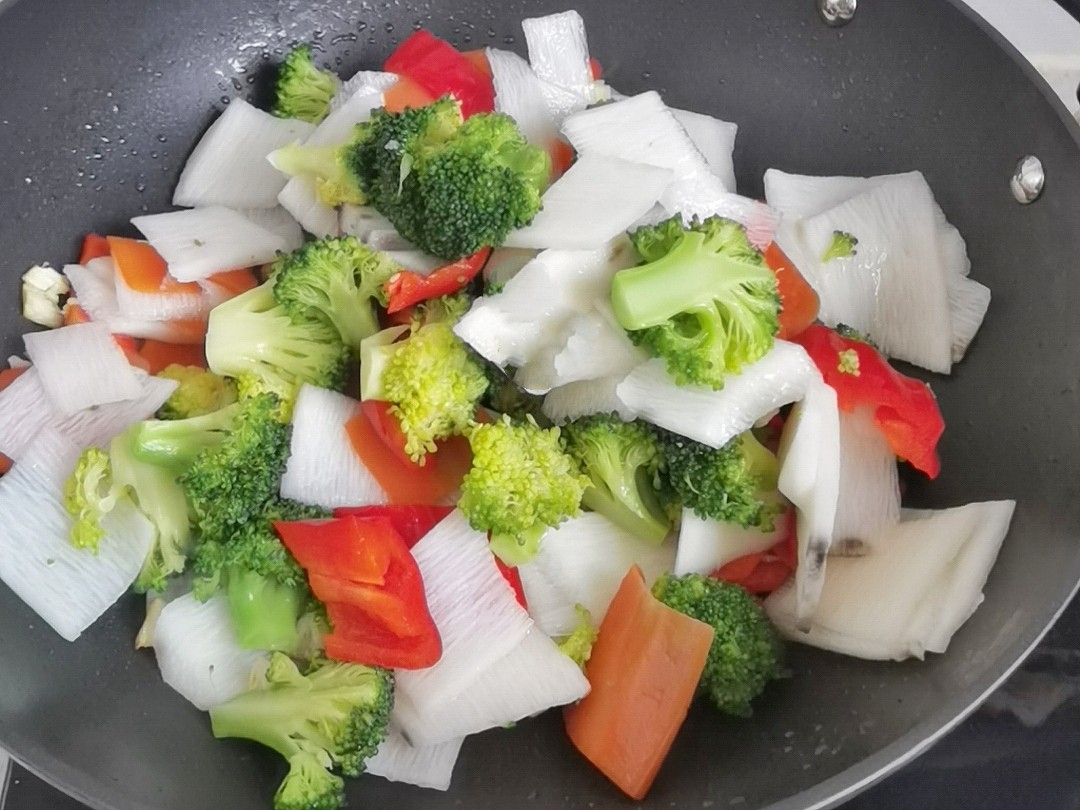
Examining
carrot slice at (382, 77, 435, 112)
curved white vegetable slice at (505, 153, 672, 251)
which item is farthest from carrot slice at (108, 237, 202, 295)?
curved white vegetable slice at (505, 153, 672, 251)

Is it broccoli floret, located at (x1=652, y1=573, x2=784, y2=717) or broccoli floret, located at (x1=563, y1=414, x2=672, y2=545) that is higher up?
broccoli floret, located at (x1=563, y1=414, x2=672, y2=545)

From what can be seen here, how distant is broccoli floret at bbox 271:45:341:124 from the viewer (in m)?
1.41

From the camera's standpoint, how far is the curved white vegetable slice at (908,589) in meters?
1.00

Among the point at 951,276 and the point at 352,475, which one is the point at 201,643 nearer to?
the point at 352,475

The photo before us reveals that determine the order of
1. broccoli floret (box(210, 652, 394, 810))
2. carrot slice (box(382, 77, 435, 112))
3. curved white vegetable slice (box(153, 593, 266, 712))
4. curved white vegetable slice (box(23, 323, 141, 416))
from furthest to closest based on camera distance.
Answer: carrot slice (box(382, 77, 435, 112)) → curved white vegetable slice (box(23, 323, 141, 416)) → curved white vegetable slice (box(153, 593, 266, 712)) → broccoli floret (box(210, 652, 394, 810))

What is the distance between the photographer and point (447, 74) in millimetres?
1349

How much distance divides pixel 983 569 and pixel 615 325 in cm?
49

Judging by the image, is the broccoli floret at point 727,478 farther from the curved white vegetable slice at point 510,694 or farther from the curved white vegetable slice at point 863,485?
the curved white vegetable slice at point 510,694

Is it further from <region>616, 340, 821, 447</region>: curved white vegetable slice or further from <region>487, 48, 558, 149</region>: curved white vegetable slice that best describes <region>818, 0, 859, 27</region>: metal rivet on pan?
<region>616, 340, 821, 447</region>: curved white vegetable slice

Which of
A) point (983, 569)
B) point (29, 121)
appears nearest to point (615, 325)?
point (983, 569)

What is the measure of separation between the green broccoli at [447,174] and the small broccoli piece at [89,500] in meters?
0.46

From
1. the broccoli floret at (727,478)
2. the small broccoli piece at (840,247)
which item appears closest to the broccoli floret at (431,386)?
the broccoli floret at (727,478)

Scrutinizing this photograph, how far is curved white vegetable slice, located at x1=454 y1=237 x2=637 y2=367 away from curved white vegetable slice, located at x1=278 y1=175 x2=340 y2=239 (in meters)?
0.30

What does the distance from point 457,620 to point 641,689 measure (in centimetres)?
22
